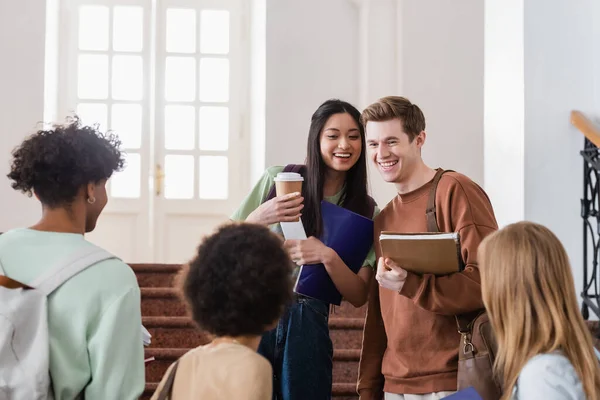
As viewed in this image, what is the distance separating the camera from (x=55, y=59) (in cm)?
770

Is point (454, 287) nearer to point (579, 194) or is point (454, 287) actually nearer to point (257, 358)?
point (257, 358)

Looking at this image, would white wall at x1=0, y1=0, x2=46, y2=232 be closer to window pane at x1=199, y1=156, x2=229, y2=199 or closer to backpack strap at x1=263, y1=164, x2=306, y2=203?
window pane at x1=199, y1=156, x2=229, y2=199

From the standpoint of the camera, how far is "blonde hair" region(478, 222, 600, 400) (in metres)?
2.13

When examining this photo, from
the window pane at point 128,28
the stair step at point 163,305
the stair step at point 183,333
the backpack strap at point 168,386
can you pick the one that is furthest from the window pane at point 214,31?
the backpack strap at point 168,386

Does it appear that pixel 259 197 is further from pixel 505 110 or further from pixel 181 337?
pixel 505 110

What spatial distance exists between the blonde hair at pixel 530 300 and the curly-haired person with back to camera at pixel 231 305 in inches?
20.9

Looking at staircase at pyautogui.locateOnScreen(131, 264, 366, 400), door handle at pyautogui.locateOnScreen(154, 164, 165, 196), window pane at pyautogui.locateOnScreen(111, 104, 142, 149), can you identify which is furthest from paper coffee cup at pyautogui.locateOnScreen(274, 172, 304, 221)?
window pane at pyautogui.locateOnScreen(111, 104, 142, 149)

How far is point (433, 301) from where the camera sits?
2.61 meters

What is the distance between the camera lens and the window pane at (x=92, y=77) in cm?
780

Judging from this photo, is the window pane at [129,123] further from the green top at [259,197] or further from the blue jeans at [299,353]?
the blue jeans at [299,353]

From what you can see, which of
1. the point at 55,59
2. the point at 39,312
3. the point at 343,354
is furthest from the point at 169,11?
the point at 39,312

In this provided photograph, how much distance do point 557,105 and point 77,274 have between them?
3441mm

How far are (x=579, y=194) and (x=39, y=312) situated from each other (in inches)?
139

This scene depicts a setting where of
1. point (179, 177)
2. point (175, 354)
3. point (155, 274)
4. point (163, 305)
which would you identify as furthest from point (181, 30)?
point (175, 354)
